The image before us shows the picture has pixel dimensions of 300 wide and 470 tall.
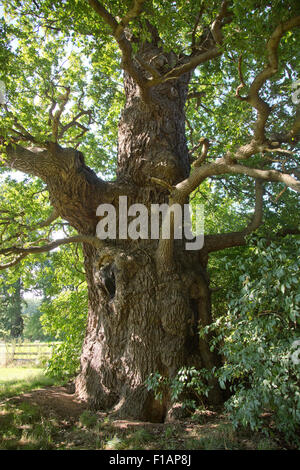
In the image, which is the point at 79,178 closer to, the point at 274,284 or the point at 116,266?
the point at 116,266

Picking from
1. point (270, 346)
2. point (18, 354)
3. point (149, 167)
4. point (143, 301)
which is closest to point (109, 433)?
point (143, 301)

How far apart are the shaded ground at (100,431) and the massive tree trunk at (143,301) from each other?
508mm

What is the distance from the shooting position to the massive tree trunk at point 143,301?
5.54m

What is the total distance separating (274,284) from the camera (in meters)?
4.03

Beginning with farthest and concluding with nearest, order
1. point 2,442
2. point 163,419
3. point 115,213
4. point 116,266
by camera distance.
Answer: point 115,213, point 116,266, point 163,419, point 2,442

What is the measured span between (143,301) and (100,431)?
212 cm

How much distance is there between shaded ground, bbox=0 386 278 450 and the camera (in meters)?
4.07

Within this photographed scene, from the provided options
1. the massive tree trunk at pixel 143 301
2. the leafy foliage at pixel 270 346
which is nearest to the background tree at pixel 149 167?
the massive tree trunk at pixel 143 301

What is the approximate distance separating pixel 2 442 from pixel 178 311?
317cm

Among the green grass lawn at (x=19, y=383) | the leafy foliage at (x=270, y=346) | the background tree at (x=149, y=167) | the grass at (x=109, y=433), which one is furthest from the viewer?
the green grass lawn at (x=19, y=383)

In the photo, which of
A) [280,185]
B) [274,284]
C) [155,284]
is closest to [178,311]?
[155,284]

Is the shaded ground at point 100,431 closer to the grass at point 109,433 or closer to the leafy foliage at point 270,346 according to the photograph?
the grass at point 109,433

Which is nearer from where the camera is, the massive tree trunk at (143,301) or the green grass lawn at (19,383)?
the massive tree trunk at (143,301)

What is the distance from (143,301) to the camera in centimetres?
589
